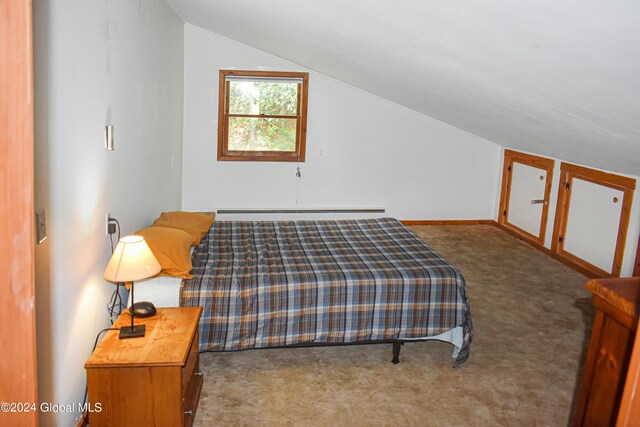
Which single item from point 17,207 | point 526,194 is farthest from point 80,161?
point 526,194

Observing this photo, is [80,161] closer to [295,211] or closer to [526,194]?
[295,211]

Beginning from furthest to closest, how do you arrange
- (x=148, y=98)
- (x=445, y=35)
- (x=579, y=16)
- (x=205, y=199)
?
(x=205, y=199) → (x=148, y=98) → (x=445, y=35) → (x=579, y=16)

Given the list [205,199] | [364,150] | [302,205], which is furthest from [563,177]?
[205,199]

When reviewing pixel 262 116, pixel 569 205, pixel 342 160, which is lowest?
pixel 569 205

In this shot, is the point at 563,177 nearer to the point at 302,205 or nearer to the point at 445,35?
the point at 302,205

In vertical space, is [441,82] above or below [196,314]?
above

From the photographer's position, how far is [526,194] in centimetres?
659

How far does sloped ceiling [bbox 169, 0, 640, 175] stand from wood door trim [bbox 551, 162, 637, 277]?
24cm

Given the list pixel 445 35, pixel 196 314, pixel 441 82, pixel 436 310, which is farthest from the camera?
pixel 441 82

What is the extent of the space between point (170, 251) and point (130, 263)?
762 millimetres

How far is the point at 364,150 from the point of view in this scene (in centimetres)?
693

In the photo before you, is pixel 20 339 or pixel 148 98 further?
pixel 148 98

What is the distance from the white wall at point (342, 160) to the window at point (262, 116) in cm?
8

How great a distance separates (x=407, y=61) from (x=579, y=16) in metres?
2.00
